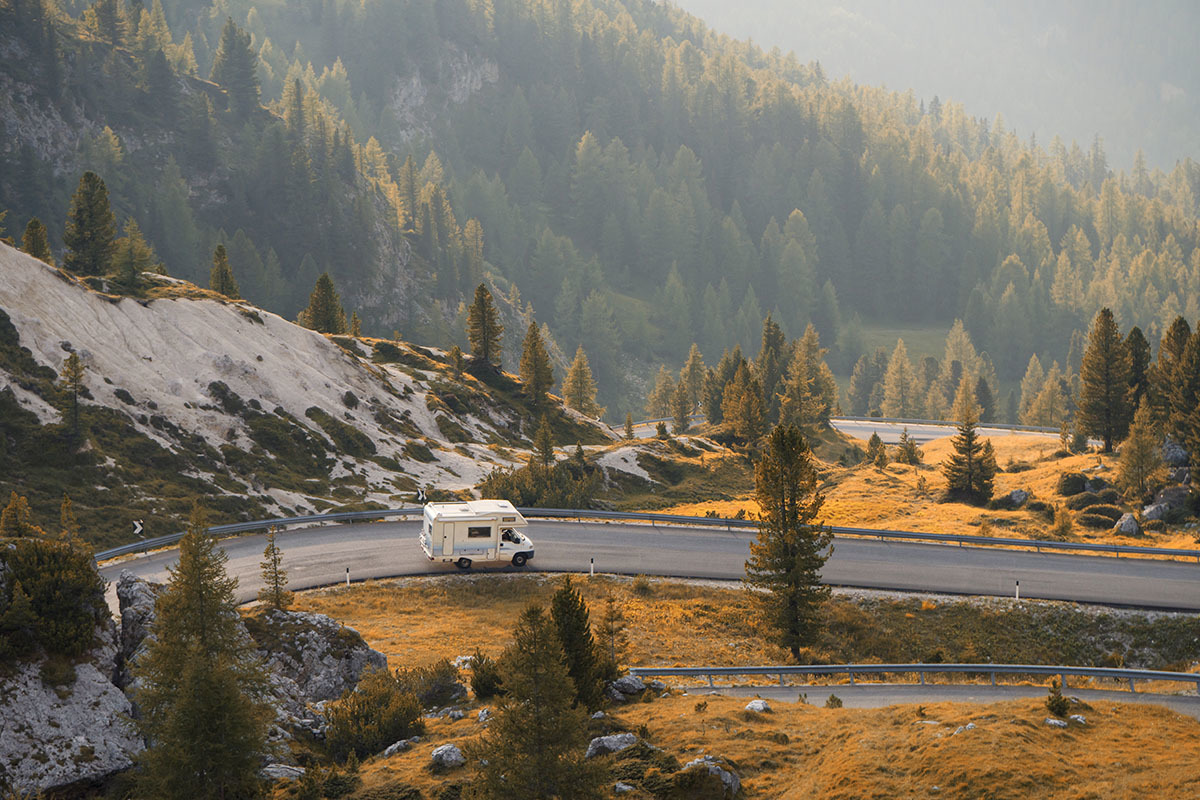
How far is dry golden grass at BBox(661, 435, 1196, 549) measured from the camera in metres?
57.1

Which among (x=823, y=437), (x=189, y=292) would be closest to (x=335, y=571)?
(x=189, y=292)

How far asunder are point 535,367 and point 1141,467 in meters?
55.2

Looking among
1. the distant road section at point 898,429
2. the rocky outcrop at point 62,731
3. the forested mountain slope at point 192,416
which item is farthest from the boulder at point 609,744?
the distant road section at point 898,429

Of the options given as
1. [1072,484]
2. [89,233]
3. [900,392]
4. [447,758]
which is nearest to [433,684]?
[447,758]

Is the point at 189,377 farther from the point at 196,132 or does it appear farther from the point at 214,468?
the point at 196,132

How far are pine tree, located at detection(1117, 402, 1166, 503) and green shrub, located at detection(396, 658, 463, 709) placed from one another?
54217mm

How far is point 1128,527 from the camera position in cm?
5625

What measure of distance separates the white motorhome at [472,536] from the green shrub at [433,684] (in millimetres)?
16878

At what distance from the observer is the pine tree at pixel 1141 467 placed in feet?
200

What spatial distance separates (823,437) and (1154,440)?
55.7 m

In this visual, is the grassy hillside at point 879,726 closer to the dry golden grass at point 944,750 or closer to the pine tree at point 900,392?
the dry golden grass at point 944,750


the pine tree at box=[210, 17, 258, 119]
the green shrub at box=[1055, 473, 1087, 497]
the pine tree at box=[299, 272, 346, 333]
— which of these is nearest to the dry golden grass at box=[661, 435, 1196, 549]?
the green shrub at box=[1055, 473, 1087, 497]

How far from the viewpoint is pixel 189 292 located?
74500mm

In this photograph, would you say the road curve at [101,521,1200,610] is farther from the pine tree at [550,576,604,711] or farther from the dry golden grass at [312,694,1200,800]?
the pine tree at [550,576,604,711]
